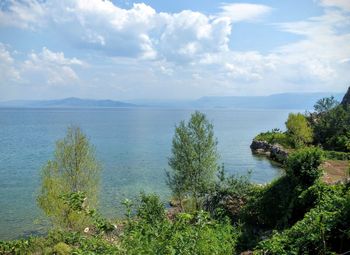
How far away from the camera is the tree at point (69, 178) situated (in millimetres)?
26953

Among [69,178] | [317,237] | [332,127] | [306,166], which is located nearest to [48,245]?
[69,178]

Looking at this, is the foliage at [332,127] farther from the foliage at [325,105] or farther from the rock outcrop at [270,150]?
the rock outcrop at [270,150]

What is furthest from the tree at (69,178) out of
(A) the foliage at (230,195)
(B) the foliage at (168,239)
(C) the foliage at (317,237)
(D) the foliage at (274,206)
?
(B) the foliage at (168,239)

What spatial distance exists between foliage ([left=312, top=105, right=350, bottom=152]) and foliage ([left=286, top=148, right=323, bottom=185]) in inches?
2040

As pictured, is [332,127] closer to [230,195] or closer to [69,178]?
[230,195]

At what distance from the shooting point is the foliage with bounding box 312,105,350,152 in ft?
243

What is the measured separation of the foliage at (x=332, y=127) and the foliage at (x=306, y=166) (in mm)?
51824

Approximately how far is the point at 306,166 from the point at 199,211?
604 inches

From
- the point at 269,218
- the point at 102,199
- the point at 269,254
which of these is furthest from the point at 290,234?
the point at 102,199

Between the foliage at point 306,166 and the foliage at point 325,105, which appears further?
the foliage at point 325,105

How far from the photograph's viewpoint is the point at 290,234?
14453 mm

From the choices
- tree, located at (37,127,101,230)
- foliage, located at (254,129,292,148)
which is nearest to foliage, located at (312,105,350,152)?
foliage, located at (254,129,292,148)

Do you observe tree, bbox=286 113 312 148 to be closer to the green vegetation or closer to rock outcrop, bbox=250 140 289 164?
rock outcrop, bbox=250 140 289 164

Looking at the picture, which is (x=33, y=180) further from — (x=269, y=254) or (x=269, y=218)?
(x=269, y=254)
